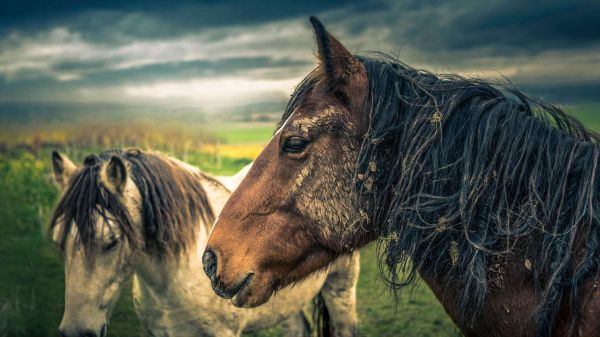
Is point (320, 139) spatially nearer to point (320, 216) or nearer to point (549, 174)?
point (320, 216)

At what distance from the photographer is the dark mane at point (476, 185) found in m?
2.19

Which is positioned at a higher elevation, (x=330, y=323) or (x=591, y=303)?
(x=591, y=303)

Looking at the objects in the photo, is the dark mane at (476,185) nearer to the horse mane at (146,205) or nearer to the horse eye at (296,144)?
the horse eye at (296,144)

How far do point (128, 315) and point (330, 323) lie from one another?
3.30 meters

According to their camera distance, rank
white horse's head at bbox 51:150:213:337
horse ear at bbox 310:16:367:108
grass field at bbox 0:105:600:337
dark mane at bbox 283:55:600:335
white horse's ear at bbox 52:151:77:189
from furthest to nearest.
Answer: grass field at bbox 0:105:600:337, white horse's ear at bbox 52:151:77:189, white horse's head at bbox 51:150:213:337, horse ear at bbox 310:16:367:108, dark mane at bbox 283:55:600:335

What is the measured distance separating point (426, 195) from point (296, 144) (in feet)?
2.07

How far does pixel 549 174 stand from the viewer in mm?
2246

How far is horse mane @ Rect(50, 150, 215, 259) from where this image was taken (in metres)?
3.97

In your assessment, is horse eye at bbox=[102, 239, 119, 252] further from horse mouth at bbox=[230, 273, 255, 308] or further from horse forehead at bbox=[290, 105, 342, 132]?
horse forehead at bbox=[290, 105, 342, 132]

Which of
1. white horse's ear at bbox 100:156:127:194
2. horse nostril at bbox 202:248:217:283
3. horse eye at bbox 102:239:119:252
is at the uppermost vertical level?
white horse's ear at bbox 100:156:127:194

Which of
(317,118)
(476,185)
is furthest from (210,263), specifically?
(476,185)

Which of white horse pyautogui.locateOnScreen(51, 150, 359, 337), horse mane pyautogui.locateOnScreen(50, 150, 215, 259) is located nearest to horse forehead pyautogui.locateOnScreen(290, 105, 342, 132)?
white horse pyautogui.locateOnScreen(51, 150, 359, 337)

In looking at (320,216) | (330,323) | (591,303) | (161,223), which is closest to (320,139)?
(320,216)

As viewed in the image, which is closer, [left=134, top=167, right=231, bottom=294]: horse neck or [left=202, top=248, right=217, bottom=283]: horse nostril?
[left=202, top=248, right=217, bottom=283]: horse nostril
